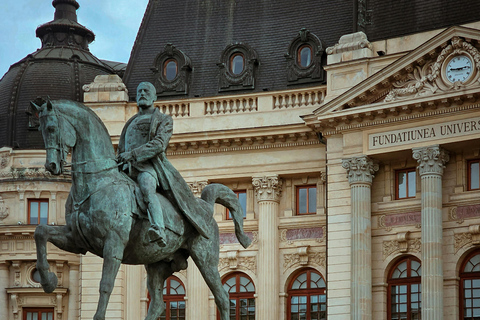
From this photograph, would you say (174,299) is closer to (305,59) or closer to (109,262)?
(305,59)

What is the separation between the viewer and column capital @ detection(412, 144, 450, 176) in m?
41.7

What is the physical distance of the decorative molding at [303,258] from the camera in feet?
152

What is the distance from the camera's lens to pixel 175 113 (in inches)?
1922

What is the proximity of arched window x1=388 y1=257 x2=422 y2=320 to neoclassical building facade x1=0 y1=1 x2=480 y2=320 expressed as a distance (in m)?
0.05

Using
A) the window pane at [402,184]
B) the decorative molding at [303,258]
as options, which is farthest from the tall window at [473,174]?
the decorative molding at [303,258]

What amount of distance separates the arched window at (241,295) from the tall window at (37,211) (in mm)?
9186

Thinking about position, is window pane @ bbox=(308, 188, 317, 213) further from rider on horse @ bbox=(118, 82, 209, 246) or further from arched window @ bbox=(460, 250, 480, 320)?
rider on horse @ bbox=(118, 82, 209, 246)

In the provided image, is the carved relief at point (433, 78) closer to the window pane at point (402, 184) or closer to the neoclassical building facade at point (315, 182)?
the neoclassical building facade at point (315, 182)

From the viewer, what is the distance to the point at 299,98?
47188 millimetres

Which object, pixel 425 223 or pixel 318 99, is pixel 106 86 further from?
pixel 425 223

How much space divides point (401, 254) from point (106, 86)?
13.6 metres

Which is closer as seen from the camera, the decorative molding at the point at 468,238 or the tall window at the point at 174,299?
the decorative molding at the point at 468,238

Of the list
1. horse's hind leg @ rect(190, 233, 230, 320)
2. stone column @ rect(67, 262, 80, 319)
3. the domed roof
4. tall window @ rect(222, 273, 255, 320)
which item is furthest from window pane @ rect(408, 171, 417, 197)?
horse's hind leg @ rect(190, 233, 230, 320)

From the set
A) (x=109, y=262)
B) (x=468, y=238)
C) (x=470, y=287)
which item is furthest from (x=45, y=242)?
(x=470, y=287)
